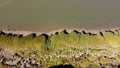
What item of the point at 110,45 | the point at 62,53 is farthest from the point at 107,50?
the point at 62,53

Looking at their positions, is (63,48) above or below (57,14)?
below

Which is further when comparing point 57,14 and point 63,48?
point 57,14

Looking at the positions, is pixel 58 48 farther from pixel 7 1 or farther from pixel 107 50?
pixel 7 1

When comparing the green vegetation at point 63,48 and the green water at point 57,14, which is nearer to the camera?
the green vegetation at point 63,48

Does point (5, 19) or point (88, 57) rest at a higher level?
point (5, 19)
